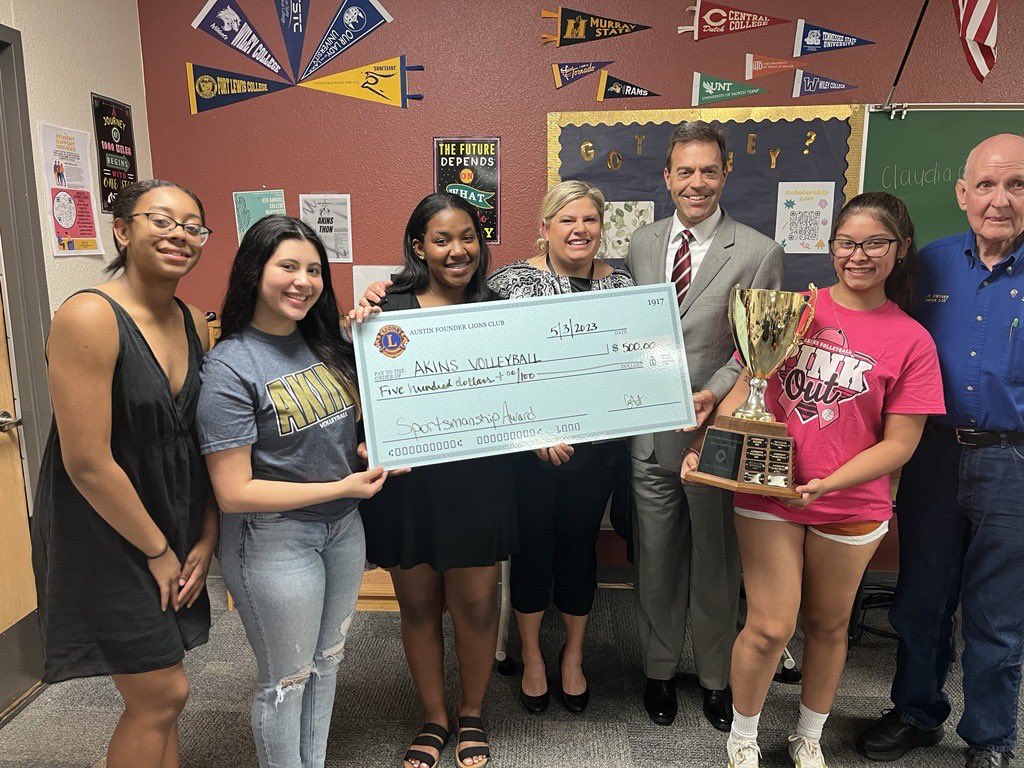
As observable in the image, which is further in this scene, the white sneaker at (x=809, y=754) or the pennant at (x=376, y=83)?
the pennant at (x=376, y=83)

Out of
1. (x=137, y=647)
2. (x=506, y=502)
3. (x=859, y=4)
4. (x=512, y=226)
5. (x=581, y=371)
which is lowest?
(x=137, y=647)

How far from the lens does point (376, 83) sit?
287cm

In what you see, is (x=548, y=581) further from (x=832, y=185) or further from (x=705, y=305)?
(x=832, y=185)

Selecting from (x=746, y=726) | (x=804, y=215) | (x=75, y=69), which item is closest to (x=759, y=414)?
(x=746, y=726)

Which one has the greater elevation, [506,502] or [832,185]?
[832,185]

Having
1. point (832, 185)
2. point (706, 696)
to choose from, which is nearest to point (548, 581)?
point (706, 696)

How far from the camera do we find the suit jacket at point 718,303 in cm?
193

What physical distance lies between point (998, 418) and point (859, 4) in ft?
6.28

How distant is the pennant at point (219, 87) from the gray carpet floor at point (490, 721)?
2297 mm

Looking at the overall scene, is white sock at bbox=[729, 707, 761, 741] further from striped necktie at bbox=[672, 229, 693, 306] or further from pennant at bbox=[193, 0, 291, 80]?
pennant at bbox=[193, 0, 291, 80]

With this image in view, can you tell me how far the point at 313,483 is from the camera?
1467mm

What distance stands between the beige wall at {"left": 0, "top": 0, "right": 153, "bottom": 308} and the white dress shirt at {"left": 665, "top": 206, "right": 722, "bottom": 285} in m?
2.17

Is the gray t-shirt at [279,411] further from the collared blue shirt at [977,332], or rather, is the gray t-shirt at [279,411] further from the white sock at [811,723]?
the collared blue shirt at [977,332]

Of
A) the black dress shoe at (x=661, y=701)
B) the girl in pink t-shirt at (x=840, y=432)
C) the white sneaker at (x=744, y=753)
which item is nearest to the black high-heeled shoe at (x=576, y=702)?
the black dress shoe at (x=661, y=701)
